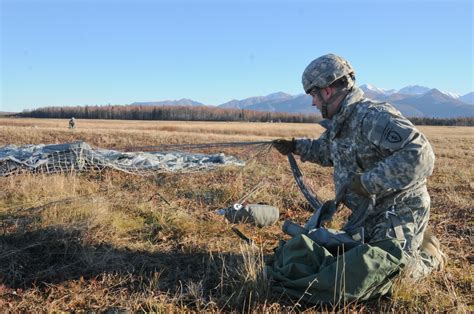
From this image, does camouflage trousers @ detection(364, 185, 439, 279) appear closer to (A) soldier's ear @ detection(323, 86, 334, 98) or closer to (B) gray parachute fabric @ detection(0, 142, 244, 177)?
(A) soldier's ear @ detection(323, 86, 334, 98)

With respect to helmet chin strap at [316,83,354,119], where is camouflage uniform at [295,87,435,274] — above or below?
below

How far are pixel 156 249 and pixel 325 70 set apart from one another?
236 centimetres

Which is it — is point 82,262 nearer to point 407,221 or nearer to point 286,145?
point 286,145

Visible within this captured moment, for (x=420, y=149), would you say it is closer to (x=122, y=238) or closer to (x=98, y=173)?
(x=122, y=238)

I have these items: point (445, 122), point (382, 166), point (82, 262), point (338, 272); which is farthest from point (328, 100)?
point (445, 122)

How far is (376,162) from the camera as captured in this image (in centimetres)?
373

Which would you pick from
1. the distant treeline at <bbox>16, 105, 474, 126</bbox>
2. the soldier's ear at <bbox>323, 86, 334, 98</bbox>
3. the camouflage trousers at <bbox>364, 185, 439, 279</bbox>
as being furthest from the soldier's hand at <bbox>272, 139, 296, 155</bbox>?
the distant treeline at <bbox>16, 105, 474, 126</bbox>

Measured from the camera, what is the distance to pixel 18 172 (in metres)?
7.92

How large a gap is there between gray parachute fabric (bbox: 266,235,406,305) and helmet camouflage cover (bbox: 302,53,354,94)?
54.9 inches

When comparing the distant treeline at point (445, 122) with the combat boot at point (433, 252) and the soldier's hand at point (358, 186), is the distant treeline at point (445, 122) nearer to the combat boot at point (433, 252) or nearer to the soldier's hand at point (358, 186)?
the combat boot at point (433, 252)

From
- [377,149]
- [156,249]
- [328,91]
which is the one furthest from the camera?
[156,249]

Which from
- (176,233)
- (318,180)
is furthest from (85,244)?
(318,180)

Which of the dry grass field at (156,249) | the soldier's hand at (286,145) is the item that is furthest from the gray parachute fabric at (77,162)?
the soldier's hand at (286,145)

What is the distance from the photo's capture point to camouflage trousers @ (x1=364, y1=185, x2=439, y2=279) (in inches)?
141
